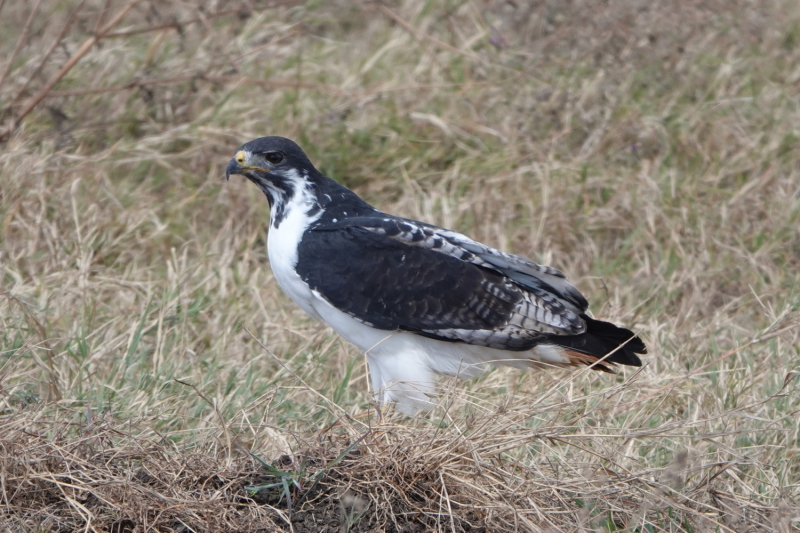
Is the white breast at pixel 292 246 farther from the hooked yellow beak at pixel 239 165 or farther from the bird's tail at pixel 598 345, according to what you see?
the bird's tail at pixel 598 345

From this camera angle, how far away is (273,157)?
13.0ft

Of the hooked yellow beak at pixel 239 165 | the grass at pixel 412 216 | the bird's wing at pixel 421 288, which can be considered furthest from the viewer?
the hooked yellow beak at pixel 239 165

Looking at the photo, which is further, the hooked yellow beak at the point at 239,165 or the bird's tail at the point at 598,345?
the hooked yellow beak at the point at 239,165

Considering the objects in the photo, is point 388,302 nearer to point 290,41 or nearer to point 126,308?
point 126,308

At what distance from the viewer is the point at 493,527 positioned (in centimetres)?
291

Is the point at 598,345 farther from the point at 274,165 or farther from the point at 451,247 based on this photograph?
the point at 274,165

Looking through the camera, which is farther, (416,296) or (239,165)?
(239,165)

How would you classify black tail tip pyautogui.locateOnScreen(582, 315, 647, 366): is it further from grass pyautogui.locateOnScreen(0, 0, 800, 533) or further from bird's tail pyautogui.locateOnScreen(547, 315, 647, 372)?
grass pyautogui.locateOnScreen(0, 0, 800, 533)

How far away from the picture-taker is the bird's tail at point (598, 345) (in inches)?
148

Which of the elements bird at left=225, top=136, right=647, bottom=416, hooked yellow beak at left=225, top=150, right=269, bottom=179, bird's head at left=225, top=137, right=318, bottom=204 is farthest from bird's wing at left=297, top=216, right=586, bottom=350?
hooked yellow beak at left=225, top=150, right=269, bottom=179

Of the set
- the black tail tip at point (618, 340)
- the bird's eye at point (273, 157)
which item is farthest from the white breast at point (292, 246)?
the black tail tip at point (618, 340)

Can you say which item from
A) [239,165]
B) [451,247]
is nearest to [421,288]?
[451,247]

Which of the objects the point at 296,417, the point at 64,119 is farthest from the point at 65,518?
the point at 64,119

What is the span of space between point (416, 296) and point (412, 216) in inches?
70.3
